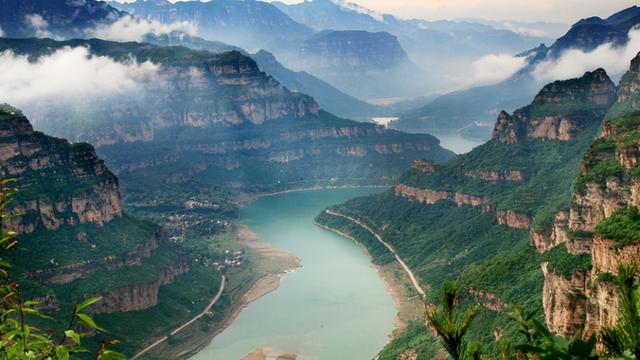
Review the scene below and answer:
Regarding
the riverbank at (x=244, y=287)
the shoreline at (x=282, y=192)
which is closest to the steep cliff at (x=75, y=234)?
the riverbank at (x=244, y=287)

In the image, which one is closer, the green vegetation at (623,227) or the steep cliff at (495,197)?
the green vegetation at (623,227)

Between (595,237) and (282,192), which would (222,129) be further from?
(595,237)

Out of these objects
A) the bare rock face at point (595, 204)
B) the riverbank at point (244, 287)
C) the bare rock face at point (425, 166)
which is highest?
the bare rock face at point (595, 204)

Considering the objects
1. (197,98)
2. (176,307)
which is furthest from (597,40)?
(176,307)

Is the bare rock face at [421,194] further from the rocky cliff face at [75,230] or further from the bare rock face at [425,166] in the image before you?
the rocky cliff face at [75,230]

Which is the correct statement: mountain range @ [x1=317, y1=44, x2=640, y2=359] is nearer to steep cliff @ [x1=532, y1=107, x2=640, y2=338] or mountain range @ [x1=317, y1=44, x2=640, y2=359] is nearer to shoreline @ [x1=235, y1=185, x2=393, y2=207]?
steep cliff @ [x1=532, y1=107, x2=640, y2=338]

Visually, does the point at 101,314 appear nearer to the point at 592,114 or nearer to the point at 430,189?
the point at 430,189
